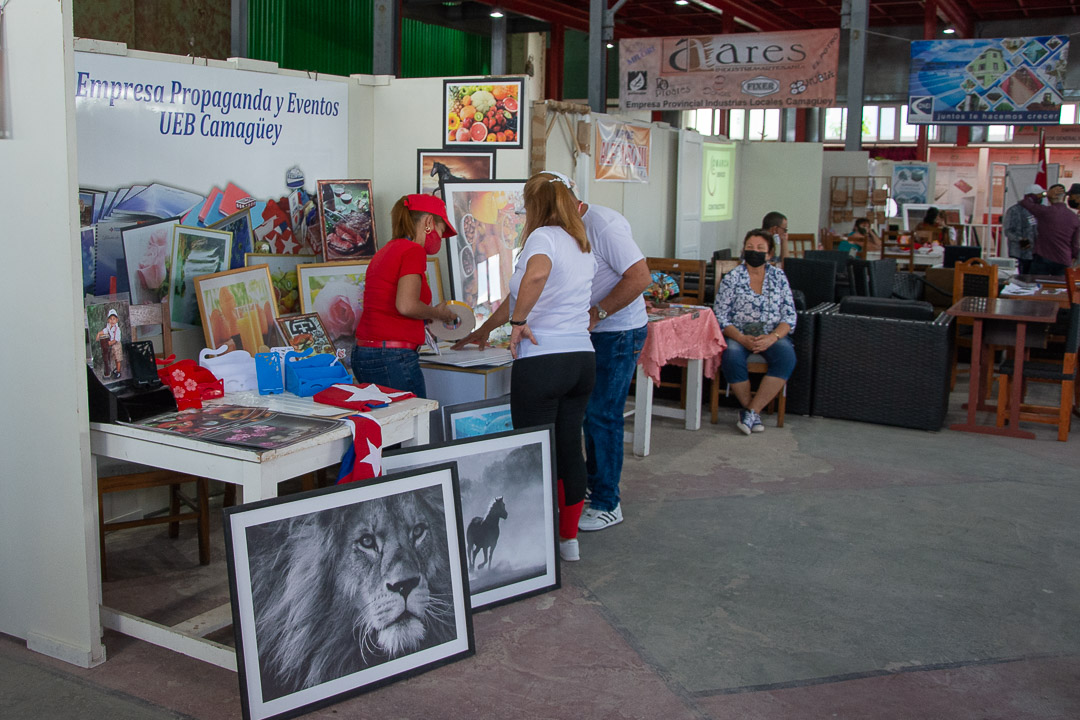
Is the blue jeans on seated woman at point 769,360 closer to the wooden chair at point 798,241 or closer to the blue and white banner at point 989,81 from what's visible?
the wooden chair at point 798,241

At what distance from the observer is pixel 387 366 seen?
3.85 metres

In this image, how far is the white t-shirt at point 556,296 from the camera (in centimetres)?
344

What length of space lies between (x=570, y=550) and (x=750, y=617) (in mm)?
761

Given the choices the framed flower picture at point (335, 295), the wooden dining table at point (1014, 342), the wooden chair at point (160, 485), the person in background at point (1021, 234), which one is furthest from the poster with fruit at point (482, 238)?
the person in background at point (1021, 234)

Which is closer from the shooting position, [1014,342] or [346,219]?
[346,219]

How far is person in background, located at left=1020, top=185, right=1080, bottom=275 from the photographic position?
30.2 feet

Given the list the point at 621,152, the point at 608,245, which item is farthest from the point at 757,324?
the point at 621,152

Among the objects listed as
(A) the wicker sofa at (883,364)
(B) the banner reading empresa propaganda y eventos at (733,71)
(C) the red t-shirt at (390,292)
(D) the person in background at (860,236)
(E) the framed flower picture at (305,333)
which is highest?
(B) the banner reading empresa propaganda y eventos at (733,71)

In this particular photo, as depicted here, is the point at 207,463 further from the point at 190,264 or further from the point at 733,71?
the point at 733,71

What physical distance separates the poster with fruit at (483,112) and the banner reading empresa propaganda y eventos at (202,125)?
0.53m

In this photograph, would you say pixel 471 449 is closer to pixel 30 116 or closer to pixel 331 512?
pixel 331 512

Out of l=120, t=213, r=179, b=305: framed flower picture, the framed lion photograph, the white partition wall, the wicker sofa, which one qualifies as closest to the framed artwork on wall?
l=120, t=213, r=179, b=305: framed flower picture

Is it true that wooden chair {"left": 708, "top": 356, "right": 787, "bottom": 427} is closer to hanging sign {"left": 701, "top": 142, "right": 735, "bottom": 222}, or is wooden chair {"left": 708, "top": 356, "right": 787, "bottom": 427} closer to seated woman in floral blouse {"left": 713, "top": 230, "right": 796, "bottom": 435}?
seated woman in floral blouse {"left": 713, "top": 230, "right": 796, "bottom": 435}

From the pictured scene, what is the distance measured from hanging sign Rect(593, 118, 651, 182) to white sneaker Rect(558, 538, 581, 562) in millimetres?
4427
